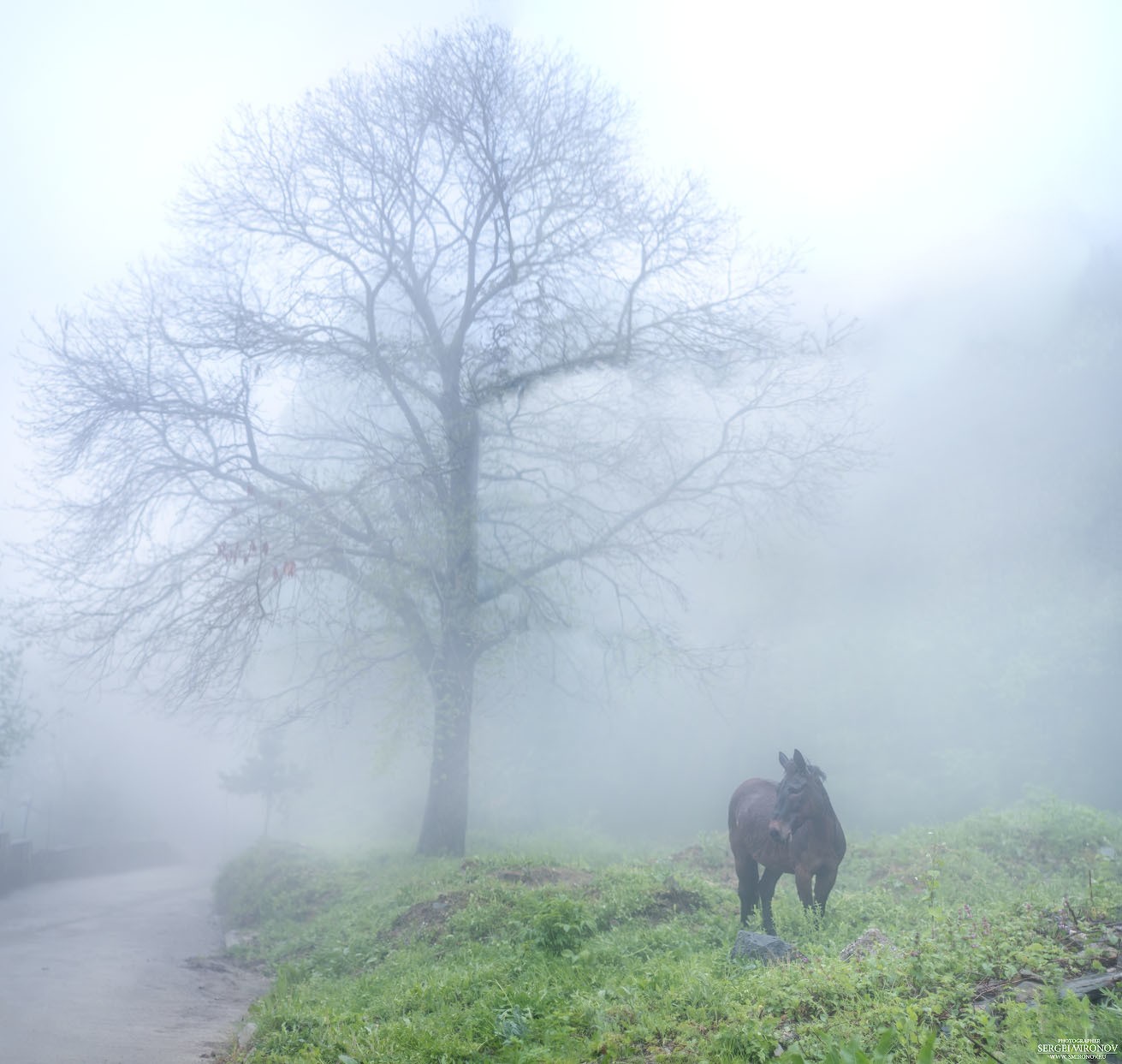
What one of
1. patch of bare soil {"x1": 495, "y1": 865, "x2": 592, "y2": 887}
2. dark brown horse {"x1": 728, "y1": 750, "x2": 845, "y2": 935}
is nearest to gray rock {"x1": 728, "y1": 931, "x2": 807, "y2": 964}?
dark brown horse {"x1": 728, "y1": 750, "x2": 845, "y2": 935}

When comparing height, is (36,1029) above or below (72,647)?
below

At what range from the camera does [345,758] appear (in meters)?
27.2

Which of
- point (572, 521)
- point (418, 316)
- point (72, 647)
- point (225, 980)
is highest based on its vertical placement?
point (418, 316)

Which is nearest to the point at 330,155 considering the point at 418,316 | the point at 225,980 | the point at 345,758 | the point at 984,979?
the point at 418,316

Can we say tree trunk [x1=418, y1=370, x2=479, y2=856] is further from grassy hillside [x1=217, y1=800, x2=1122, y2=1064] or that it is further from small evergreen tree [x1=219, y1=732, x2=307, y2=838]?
small evergreen tree [x1=219, y1=732, x2=307, y2=838]

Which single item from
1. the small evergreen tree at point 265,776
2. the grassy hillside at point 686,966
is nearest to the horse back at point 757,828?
the grassy hillside at point 686,966

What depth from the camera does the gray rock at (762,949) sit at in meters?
5.60

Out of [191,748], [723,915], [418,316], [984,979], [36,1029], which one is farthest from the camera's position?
[191,748]

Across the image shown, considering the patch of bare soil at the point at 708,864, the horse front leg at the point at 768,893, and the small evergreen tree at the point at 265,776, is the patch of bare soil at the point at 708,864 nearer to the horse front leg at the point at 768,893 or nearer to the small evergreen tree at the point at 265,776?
the horse front leg at the point at 768,893

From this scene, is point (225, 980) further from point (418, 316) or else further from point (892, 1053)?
point (418, 316)

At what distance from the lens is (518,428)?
1523 cm

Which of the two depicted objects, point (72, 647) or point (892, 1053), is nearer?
point (892, 1053)

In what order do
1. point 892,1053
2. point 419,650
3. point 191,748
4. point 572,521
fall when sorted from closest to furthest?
1. point 892,1053
2. point 419,650
3. point 572,521
4. point 191,748

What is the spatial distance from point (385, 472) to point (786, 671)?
13385 millimetres
